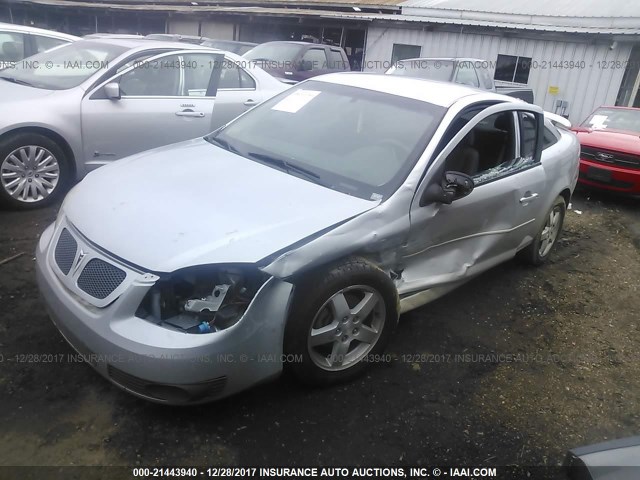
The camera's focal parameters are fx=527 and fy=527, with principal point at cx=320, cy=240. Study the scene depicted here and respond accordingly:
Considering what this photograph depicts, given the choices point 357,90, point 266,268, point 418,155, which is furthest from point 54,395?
point 357,90

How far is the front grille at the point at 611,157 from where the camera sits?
23.5 ft

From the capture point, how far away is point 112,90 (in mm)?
4914

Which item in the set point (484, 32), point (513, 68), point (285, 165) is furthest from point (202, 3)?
point (285, 165)

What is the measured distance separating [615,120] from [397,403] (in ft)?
24.7

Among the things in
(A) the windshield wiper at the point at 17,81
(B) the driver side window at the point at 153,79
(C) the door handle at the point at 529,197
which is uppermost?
(B) the driver side window at the point at 153,79

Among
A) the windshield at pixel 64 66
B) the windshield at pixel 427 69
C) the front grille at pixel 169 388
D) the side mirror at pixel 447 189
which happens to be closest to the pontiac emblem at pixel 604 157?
the windshield at pixel 427 69

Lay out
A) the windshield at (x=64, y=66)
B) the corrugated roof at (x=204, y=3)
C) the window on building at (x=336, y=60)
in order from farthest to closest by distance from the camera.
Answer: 1. the corrugated roof at (x=204, y=3)
2. the window on building at (x=336, y=60)
3. the windshield at (x=64, y=66)

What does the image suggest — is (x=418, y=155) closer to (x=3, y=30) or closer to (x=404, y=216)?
(x=404, y=216)

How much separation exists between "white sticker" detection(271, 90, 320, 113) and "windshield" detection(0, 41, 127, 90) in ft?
7.59

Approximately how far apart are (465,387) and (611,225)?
4590 millimetres

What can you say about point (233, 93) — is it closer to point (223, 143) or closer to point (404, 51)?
point (223, 143)

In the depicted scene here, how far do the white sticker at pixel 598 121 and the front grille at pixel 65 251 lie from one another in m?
8.02

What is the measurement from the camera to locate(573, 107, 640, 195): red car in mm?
7184

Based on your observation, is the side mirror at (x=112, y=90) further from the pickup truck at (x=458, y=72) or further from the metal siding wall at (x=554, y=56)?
the metal siding wall at (x=554, y=56)
